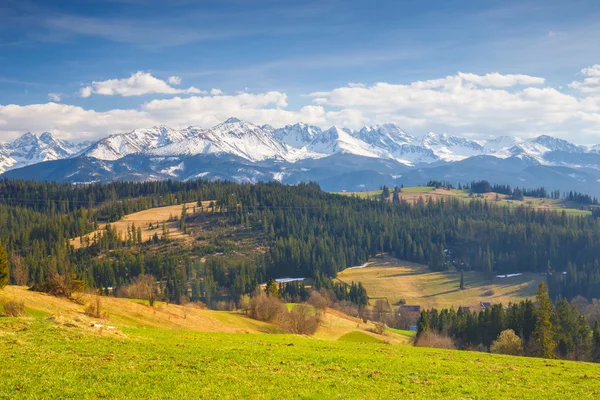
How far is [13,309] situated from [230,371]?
31.1 meters

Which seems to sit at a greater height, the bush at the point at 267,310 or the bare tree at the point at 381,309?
the bush at the point at 267,310

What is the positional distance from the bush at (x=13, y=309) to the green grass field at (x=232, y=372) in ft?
29.7

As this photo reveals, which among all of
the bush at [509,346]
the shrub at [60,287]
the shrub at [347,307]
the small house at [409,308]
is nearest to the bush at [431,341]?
the bush at [509,346]

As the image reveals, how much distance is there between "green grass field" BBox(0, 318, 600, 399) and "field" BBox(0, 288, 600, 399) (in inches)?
2.5

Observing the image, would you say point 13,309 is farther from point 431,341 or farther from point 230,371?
point 431,341

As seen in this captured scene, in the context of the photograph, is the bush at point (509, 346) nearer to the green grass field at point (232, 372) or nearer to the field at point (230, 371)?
the field at point (230, 371)

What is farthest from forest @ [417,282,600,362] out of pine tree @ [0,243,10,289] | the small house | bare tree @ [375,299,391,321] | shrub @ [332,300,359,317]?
pine tree @ [0,243,10,289]

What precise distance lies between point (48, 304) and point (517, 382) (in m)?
51.4

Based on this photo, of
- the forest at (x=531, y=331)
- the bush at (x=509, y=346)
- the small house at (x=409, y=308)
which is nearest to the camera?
the bush at (x=509, y=346)

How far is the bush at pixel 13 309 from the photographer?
50600 millimetres

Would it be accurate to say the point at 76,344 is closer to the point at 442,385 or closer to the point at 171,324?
the point at 442,385

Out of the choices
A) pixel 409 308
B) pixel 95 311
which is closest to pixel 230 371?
pixel 95 311

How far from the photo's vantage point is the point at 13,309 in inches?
2008

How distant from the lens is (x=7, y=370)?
27359mm
